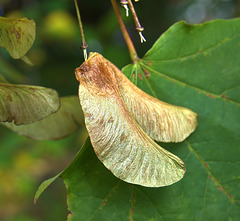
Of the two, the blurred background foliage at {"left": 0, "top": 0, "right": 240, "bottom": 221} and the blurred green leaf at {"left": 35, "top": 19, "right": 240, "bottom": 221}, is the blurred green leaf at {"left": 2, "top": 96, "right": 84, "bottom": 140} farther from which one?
the blurred background foliage at {"left": 0, "top": 0, "right": 240, "bottom": 221}

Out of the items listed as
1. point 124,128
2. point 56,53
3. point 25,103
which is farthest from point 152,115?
point 56,53

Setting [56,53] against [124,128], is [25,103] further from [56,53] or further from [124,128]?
[56,53]

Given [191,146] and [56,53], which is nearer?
[191,146]

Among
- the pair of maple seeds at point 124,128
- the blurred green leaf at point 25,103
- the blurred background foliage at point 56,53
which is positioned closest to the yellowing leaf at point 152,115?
the pair of maple seeds at point 124,128

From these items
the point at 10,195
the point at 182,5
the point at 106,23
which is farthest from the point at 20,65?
the point at 182,5

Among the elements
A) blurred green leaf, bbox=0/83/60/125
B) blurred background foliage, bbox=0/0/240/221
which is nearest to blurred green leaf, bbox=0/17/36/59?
blurred green leaf, bbox=0/83/60/125

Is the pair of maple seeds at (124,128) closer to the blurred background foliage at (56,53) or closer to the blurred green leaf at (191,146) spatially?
the blurred green leaf at (191,146)
